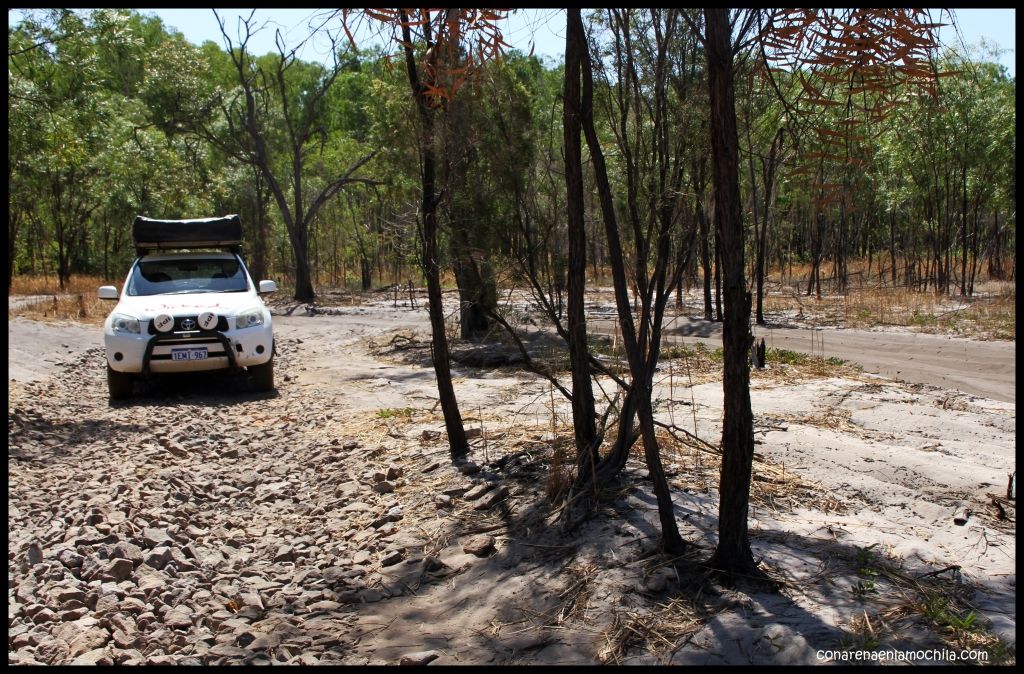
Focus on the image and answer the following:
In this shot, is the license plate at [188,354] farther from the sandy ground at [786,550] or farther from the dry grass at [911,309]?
the dry grass at [911,309]

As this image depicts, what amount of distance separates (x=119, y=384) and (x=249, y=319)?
67.6 inches

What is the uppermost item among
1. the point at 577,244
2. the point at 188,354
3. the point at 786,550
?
the point at 577,244

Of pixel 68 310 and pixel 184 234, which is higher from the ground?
pixel 184 234

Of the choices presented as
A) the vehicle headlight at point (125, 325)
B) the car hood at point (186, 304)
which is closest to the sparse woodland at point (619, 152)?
the car hood at point (186, 304)

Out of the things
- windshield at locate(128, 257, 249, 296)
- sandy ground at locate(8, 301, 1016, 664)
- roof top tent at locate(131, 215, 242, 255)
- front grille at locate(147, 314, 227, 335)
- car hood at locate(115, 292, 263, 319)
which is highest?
roof top tent at locate(131, 215, 242, 255)

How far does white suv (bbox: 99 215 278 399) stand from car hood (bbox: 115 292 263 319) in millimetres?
12

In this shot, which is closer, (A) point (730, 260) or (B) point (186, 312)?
(A) point (730, 260)

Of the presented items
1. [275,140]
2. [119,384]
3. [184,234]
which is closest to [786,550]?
[119,384]

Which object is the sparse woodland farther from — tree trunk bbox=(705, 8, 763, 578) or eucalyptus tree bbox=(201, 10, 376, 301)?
eucalyptus tree bbox=(201, 10, 376, 301)

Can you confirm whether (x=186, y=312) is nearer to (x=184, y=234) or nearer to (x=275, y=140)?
(x=184, y=234)

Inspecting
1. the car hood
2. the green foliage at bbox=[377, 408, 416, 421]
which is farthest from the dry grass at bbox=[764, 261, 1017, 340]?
the car hood

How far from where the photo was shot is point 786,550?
446 cm

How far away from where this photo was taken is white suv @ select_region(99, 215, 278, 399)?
10.2m

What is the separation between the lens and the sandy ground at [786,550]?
11.8 ft
